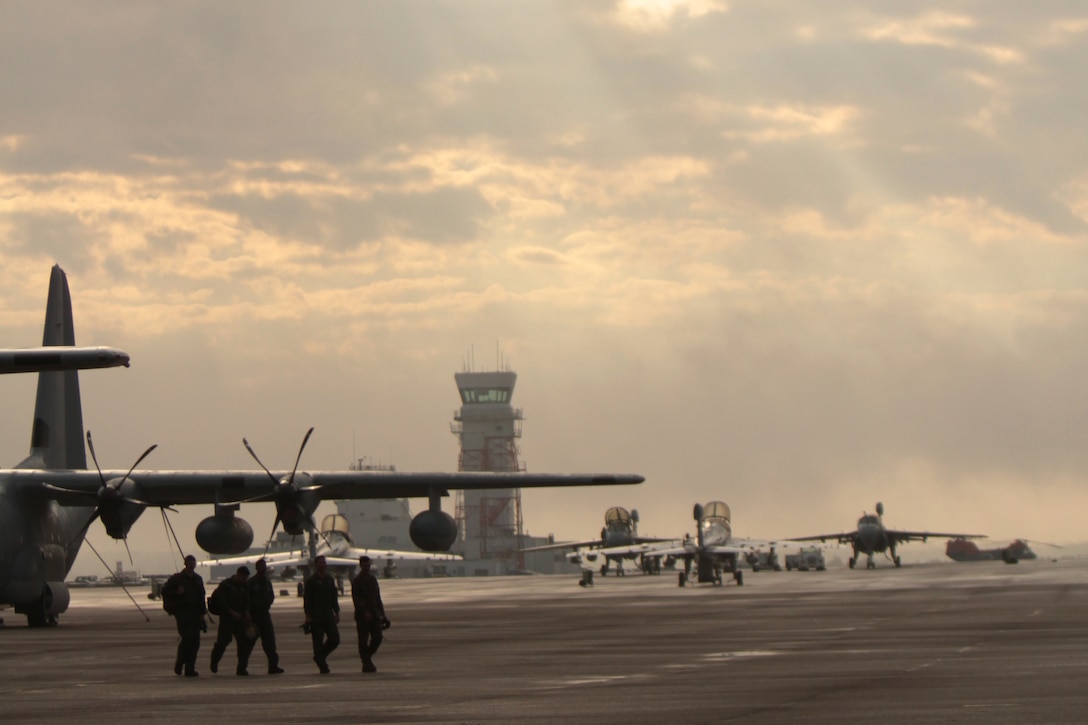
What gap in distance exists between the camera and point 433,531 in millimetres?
39750

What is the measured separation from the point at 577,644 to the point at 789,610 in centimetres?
1499

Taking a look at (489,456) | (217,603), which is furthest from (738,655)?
(489,456)

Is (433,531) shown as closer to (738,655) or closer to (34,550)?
(34,550)

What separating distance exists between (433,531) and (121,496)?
8.22m

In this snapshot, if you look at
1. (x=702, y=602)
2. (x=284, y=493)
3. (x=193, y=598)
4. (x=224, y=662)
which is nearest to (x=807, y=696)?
(x=193, y=598)

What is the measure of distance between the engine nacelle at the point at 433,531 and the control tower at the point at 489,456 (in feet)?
505

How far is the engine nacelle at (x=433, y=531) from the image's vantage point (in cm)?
3969

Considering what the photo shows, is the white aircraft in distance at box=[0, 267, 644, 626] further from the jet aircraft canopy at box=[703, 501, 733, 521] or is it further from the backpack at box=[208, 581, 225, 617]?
the jet aircraft canopy at box=[703, 501, 733, 521]

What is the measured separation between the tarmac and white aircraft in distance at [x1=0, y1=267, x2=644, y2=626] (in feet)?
6.05

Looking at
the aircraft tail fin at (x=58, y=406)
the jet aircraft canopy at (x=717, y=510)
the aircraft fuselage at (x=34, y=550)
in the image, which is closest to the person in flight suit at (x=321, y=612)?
the aircraft fuselage at (x=34, y=550)

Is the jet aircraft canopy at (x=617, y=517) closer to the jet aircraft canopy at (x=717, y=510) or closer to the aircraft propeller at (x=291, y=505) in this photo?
the jet aircraft canopy at (x=717, y=510)

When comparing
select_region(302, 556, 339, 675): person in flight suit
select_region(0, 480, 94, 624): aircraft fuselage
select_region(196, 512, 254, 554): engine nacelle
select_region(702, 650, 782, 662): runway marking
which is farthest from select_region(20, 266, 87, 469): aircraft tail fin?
select_region(702, 650, 782, 662): runway marking

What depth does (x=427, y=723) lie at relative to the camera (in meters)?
15.5

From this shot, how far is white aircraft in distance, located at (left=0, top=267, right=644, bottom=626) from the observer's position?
128 feet
